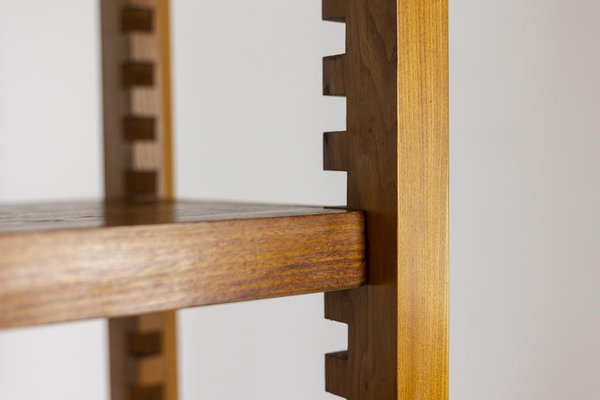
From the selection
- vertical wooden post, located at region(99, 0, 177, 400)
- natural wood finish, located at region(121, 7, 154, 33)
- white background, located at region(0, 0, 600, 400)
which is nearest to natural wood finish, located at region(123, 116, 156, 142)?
vertical wooden post, located at region(99, 0, 177, 400)

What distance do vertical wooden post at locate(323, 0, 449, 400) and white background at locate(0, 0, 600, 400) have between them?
3.02 feet

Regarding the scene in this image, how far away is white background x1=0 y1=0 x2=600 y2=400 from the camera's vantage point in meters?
1.49

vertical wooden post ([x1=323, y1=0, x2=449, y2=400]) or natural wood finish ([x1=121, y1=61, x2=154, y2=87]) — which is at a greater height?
natural wood finish ([x1=121, y1=61, x2=154, y2=87])

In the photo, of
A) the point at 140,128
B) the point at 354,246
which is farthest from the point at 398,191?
the point at 140,128

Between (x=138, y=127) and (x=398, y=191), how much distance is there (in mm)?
649

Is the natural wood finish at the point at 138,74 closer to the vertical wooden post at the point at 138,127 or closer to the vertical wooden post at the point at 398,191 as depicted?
the vertical wooden post at the point at 138,127

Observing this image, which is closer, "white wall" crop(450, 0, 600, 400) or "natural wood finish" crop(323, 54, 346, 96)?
"natural wood finish" crop(323, 54, 346, 96)

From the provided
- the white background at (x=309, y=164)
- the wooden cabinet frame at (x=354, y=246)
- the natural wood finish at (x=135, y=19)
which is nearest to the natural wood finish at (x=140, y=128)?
the natural wood finish at (x=135, y=19)

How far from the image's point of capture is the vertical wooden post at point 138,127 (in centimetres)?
108

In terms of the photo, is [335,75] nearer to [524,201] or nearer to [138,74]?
[138,74]

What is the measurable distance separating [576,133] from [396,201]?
106 cm

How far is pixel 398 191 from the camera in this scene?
55cm

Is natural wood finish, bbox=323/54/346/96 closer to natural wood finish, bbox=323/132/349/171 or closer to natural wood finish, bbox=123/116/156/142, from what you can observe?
natural wood finish, bbox=323/132/349/171

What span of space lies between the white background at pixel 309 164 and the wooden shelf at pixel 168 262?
96 cm
